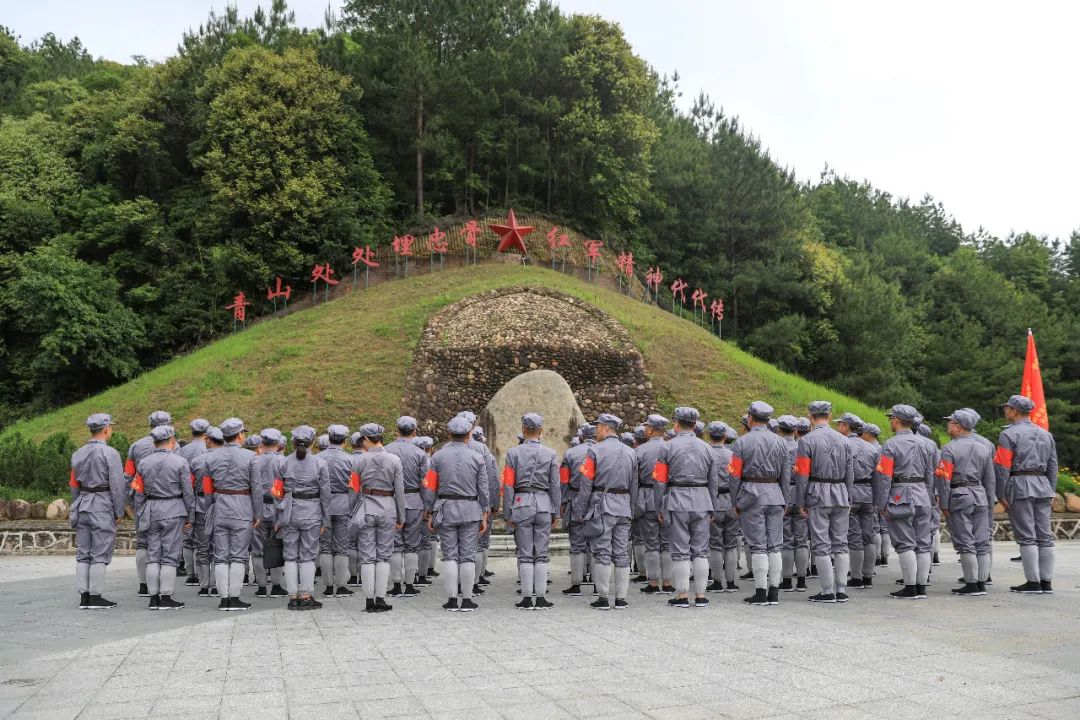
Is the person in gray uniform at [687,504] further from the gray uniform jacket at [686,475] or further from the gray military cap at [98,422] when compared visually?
the gray military cap at [98,422]

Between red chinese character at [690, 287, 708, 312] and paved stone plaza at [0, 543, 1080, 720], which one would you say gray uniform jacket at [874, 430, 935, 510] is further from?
red chinese character at [690, 287, 708, 312]

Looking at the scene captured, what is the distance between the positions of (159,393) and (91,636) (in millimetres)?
18975

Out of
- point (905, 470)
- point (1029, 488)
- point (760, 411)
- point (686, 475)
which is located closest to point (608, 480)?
point (686, 475)

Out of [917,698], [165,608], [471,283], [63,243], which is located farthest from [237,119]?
[917,698]

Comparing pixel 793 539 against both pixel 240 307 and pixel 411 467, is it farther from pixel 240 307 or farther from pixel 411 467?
pixel 240 307

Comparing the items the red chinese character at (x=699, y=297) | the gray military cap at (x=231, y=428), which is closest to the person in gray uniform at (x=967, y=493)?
the gray military cap at (x=231, y=428)

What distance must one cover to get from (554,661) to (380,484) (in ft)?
12.8

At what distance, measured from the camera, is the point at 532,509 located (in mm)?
9359

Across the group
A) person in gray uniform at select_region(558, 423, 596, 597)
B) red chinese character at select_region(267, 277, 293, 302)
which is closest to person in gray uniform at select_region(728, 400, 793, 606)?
person in gray uniform at select_region(558, 423, 596, 597)

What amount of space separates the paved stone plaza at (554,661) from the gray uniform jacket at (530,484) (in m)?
1.15

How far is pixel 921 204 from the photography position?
240 ft

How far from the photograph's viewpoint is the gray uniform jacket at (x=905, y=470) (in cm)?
985

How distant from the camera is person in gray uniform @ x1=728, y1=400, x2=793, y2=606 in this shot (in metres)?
9.38

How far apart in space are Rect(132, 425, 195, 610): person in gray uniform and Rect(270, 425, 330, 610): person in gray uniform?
4.17 ft
